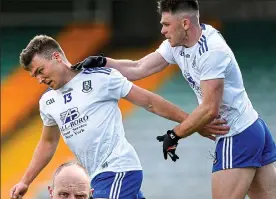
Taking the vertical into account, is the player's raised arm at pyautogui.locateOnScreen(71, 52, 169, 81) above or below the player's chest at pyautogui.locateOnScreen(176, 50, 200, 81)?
below

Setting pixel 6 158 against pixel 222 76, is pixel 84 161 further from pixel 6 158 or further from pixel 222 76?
pixel 6 158

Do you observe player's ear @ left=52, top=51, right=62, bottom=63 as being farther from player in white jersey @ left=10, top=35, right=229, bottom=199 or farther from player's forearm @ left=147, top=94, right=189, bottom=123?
player's forearm @ left=147, top=94, right=189, bottom=123

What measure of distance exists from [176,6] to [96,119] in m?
0.85

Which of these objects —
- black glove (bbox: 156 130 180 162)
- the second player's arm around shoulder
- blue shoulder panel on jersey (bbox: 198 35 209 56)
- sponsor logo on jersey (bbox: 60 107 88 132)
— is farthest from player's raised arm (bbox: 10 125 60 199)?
blue shoulder panel on jersey (bbox: 198 35 209 56)

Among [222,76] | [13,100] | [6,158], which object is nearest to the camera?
[222,76]

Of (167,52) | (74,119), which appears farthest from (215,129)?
(74,119)

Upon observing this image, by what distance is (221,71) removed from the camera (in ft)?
17.7

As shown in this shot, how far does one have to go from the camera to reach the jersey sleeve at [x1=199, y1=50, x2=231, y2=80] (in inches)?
211

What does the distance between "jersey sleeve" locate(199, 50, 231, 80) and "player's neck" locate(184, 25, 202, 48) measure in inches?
5.4

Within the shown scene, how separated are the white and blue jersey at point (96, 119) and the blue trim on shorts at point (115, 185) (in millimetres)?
22

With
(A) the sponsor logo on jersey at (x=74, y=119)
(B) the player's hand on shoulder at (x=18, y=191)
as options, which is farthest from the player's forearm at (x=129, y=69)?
(B) the player's hand on shoulder at (x=18, y=191)

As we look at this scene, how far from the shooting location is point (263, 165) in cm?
574

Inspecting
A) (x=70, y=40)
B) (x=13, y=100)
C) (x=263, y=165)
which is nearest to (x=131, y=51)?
(x=70, y=40)

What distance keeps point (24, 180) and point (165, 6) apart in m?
1.41
